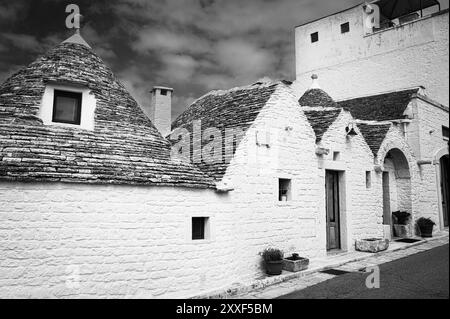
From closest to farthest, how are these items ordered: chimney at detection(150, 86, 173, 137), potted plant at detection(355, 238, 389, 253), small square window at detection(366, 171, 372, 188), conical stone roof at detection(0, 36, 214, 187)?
conical stone roof at detection(0, 36, 214, 187) → potted plant at detection(355, 238, 389, 253) → chimney at detection(150, 86, 173, 137) → small square window at detection(366, 171, 372, 188)

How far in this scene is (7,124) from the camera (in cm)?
605

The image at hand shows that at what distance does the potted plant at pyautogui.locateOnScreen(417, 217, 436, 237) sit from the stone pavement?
0.50m

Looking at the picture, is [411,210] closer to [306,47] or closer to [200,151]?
[200,151]

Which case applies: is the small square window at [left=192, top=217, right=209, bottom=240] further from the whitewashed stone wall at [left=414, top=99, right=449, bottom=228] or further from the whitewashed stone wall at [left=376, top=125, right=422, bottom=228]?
the whitewashed stone wall at [left=414, top=99, right=449, bottom=228]

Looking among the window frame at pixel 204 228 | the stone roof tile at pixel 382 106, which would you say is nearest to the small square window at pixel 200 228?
the window frame at pixel 204 228

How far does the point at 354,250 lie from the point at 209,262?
218 inches

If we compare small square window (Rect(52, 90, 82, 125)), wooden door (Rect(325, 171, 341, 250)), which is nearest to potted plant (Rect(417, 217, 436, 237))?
wooden door (Rect(325, 171, 341, 250))

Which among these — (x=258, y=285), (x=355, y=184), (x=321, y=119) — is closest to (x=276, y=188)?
(x=258, y=285)

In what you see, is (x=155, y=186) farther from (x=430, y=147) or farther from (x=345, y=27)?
(x=345, y=27)

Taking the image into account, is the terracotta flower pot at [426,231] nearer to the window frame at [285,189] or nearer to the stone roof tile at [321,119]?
the stone roof tile at [321,119]

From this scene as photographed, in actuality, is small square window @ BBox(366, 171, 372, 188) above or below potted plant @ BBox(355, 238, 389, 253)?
above

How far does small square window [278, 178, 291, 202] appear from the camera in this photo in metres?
8.36

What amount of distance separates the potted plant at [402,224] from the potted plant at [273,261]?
7.32 m

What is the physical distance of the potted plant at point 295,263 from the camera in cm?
758
